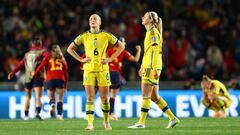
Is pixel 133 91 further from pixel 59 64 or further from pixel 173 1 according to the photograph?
pixel 173 1

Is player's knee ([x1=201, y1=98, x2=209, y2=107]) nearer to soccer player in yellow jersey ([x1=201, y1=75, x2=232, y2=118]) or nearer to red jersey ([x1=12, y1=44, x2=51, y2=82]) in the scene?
soccer player in yellow jersey ([x1=201, y1=75, x2=232, y2=118])

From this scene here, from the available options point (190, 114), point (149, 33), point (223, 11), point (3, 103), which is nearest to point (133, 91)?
point (190, 114)

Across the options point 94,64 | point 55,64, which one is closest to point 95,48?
point 94,64

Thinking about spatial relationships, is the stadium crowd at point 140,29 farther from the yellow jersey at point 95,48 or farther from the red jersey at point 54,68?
the yellow jersey at point 95,48

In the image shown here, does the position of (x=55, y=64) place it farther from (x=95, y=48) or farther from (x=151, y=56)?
(x=95, y=48)

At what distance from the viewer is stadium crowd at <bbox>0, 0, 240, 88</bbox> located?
96.5ft

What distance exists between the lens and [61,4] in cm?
3123

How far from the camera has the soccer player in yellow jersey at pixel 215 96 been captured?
24.5 metres

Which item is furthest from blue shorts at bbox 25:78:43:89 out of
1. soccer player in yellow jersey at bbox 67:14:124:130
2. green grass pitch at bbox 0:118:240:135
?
soccer player in yellow jersey at bbox 67:14:124:130

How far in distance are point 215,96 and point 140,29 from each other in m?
6.93

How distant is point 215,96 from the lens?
24641 mm

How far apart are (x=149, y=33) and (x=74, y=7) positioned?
13.5 metres

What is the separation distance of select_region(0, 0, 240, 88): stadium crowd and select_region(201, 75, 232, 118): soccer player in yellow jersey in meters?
3.21

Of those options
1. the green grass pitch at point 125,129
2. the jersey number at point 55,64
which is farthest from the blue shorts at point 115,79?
the green grass pitch at point 125,129
